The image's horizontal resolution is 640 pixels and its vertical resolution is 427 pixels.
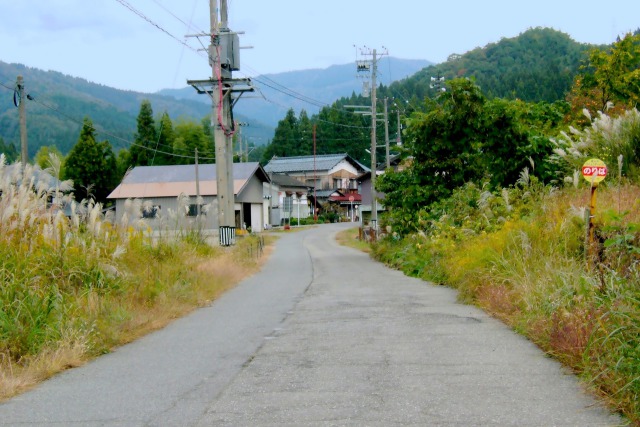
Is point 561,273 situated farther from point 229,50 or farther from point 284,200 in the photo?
point 284,200

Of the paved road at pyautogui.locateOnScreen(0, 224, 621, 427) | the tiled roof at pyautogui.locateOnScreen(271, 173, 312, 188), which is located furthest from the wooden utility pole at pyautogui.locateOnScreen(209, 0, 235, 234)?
the tiled roof at pyautogui.locateOnScreen(271, 173, 312, 188)

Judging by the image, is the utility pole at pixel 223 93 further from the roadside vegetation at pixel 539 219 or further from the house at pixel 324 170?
the house at pixel 324 170

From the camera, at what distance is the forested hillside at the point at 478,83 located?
3809 inches

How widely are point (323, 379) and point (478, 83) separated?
3970 inches

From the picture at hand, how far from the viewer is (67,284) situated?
9.70 meters

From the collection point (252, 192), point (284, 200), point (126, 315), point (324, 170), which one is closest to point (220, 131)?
point (126, 315)

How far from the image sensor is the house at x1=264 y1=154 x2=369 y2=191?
93.2 m

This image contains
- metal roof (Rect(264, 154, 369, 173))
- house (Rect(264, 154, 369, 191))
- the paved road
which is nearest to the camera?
the paved road

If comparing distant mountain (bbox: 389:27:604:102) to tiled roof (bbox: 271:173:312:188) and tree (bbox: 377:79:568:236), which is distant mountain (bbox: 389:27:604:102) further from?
tree (bbox: 377:79:568:236)

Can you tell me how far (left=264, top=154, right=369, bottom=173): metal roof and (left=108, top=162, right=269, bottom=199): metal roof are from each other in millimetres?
33408

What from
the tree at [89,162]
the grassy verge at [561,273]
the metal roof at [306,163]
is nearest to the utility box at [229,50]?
the grassy verge at [561,273]

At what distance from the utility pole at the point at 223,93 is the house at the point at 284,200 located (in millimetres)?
39542

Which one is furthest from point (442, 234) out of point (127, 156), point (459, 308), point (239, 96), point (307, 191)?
point (307, 191)

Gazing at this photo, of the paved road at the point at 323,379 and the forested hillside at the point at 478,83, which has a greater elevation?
the forested hillside at the point at 478,83
